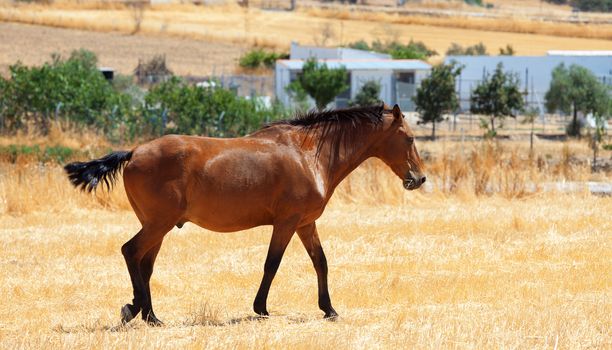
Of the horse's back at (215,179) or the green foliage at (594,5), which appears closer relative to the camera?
the horse's back at (215,179)

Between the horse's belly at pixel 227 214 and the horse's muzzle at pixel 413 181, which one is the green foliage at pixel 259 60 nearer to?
the horse's muzzle at pixel 413 181

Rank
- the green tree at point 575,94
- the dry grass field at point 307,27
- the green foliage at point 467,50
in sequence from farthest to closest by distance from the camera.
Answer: the dry grass field at point 307,27 → the green foliage at point 467,50 → the green tree at point 575,94

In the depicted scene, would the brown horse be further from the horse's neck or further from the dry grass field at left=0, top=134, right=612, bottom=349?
the dry grass field at left=0, top=134, right=612, bottom=349

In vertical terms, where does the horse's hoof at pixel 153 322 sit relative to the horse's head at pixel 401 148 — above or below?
below

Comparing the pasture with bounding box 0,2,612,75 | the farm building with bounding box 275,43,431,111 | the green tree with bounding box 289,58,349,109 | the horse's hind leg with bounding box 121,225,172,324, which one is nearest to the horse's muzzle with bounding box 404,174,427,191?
the horse's hind leg with bounding box 121,225,172,324

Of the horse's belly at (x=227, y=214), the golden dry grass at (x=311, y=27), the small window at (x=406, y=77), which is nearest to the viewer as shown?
the horse's belly at (x=227, y=214)

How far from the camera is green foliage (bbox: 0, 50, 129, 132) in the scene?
36491 mm

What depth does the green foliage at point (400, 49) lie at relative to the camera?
2899 inches

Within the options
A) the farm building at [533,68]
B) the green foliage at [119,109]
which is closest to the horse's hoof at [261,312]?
the green foliage at [119,109]

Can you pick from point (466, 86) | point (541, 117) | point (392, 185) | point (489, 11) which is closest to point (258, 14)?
point (489, 11)

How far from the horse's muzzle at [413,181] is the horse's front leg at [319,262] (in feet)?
3.49

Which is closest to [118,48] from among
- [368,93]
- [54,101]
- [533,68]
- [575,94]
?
[368,93]

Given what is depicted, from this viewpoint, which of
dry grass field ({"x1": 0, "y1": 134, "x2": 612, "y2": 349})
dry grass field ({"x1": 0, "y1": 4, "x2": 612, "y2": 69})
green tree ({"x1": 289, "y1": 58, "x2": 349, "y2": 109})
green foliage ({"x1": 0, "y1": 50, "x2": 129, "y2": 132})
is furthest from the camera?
dry grass field ({"x1": 0, "y1": 4, "x2": 612, "y2": 69})

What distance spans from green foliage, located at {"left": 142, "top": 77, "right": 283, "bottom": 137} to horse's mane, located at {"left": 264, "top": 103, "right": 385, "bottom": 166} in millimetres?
22711
